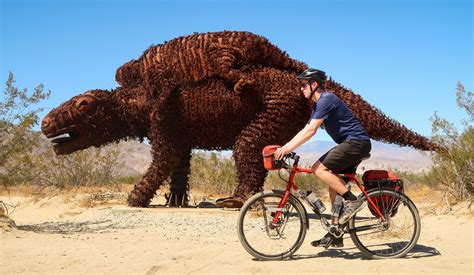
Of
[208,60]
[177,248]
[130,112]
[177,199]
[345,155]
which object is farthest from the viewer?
[177,199]

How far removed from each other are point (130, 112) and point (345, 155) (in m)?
5.82

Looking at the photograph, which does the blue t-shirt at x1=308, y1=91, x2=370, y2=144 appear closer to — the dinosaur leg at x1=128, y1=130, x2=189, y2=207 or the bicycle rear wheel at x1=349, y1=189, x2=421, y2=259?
the bicycle rear wheel at x1=349, y1=189, x2=421, y2=259

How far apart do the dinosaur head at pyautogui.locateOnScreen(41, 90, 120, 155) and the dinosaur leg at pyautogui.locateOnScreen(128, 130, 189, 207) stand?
1.00 meters

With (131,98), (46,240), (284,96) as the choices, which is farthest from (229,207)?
(46,240)

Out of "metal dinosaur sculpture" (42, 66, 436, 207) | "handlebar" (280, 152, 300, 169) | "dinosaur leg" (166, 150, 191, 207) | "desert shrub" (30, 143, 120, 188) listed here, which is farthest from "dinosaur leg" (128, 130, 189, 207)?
"desert shrub" (30, 143, 120, 188)

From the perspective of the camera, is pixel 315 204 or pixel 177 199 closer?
pixel 315 204

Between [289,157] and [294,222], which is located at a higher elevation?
[289,157]

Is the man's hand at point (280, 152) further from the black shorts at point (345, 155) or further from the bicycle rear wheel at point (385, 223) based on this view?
the bicycle rear wheel at point (385, 223)

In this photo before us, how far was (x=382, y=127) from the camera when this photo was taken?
361 inches

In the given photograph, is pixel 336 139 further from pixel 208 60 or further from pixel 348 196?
pixel 208 60

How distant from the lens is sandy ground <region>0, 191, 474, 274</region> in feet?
16.6

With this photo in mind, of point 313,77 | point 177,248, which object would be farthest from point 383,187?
point 177,248

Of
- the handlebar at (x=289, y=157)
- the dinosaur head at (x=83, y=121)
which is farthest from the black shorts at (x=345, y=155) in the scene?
the dinosaur head at (x=83, y=121)

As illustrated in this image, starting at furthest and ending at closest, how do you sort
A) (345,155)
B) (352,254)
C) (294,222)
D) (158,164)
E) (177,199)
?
(177,199), (158,164), (352,254), (294,222), (345,155)
